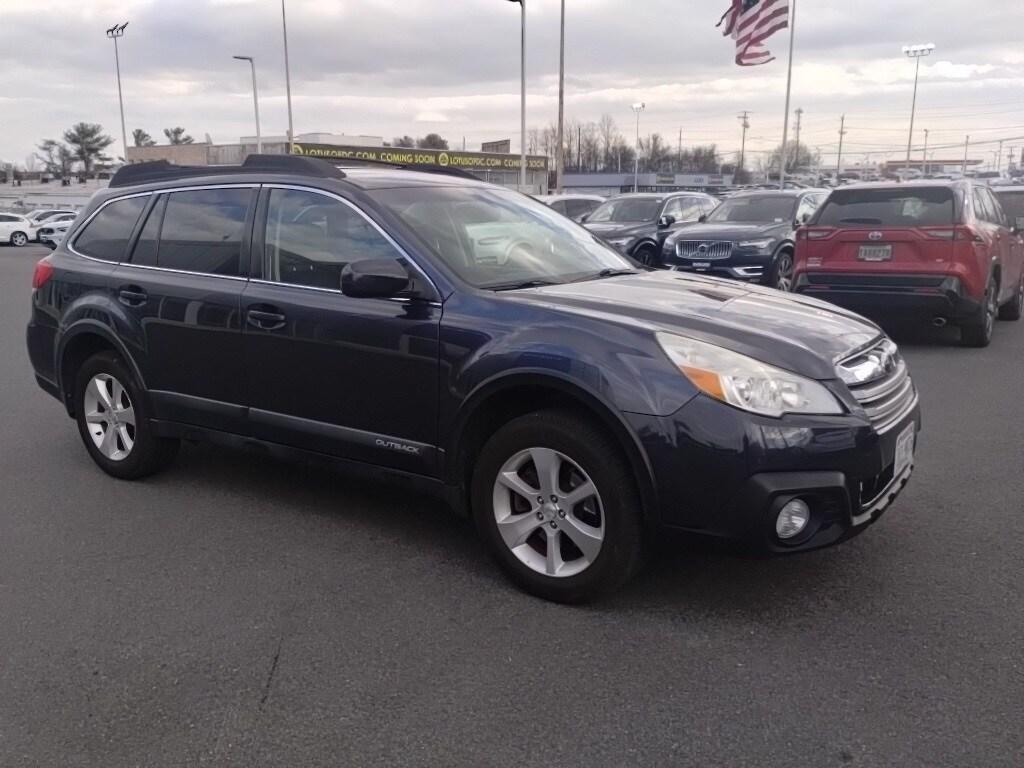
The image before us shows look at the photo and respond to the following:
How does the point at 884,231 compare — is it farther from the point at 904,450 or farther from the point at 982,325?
the point at 904,450

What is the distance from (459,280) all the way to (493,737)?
192cm

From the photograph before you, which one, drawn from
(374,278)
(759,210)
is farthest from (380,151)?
(374,278)

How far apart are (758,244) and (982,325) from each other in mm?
3880

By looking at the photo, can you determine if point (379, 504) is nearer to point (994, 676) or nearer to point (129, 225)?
point (129, 225)

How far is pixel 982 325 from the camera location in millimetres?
9750

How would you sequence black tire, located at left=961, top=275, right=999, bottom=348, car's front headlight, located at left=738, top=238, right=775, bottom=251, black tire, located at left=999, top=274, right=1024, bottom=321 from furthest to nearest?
1. car's front headlight, located at left=738, top=238, right=775, bottom=251
2. black tire, located at left=999, top=274, right=1024, bottom=321
3. black tire, located at left=961, top=275, right=999, bottom=348

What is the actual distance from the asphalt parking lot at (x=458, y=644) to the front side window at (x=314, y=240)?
49.4 inches

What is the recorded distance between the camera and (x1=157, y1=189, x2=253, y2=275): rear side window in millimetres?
4770

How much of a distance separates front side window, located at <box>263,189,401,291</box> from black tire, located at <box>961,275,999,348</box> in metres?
7.55

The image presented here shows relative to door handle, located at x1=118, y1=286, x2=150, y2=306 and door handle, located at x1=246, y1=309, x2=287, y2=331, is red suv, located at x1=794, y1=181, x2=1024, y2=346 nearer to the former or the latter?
door handle, located at x1=246, y1=309, x2=287, y2=331

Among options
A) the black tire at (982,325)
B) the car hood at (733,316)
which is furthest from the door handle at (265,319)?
the black tire at (982,325)

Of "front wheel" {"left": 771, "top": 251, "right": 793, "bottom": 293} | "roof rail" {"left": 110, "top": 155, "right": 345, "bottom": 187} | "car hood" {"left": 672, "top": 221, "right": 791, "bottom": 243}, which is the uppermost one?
"roof rail" {"left": 110, "top": 155, "right": 345, "bottom": 187}

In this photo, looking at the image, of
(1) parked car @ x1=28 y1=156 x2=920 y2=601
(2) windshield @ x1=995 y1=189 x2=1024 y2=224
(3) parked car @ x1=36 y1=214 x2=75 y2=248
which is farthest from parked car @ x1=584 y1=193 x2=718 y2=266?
(3) parked car @ x1=36 y1=214 x2=75 y2=248

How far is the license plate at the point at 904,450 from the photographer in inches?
146
